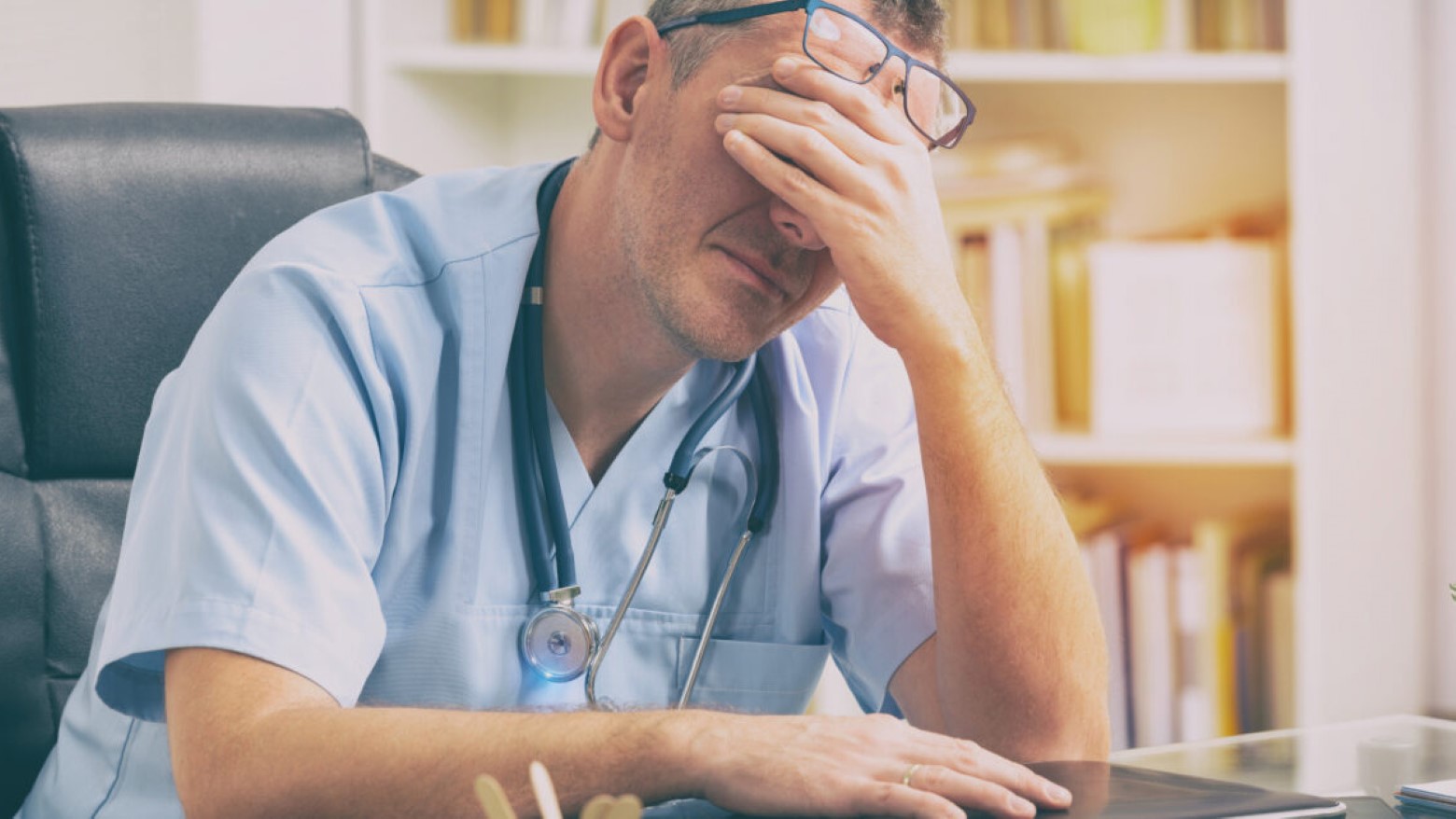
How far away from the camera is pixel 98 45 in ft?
6.17

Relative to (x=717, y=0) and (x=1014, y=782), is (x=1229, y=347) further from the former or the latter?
(x=1014, y=782)

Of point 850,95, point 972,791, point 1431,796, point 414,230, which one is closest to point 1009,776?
point 972,791

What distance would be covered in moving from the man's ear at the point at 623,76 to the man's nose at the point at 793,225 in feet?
0.47

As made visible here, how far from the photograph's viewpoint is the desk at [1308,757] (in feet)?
3.23

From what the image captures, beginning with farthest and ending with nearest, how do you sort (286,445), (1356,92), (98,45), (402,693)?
(1356,92) < (98,45) < (402,693) < (286,445)

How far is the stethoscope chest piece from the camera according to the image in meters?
1.10

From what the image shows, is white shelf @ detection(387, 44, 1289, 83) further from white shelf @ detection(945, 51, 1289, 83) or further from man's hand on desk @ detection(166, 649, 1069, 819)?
man's hand on desk @ detection(166, 649, 1069, 819)

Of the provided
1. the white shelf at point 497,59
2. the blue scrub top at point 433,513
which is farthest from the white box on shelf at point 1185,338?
the blue scrub top at point 433,513

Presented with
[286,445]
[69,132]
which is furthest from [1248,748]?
[69,132]

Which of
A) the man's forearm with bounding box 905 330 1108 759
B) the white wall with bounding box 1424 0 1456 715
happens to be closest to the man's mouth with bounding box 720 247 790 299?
the man's forearm with bounding box 905 330 1108 759

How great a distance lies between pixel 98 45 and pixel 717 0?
1070 mm

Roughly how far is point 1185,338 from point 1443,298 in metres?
0.37

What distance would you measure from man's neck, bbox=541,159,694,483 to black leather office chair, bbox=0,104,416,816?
0.25m

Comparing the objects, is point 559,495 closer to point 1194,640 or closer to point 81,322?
point 81,322
